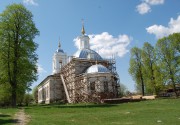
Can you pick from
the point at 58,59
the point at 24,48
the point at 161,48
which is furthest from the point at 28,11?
the point at 58,59

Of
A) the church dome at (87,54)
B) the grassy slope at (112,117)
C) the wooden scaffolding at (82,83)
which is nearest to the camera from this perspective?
the grassy slope at (112,117)

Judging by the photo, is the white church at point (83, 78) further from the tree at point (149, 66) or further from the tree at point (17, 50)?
the tree at point (17, 50)

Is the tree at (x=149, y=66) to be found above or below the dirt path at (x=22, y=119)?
above

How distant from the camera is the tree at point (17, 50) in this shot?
3178 cm

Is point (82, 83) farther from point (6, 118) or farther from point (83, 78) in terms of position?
point (6, 118)

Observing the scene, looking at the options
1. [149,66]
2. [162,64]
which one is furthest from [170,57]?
[149,66]

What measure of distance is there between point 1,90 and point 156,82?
24310 millimetres

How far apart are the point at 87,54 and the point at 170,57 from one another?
51.0 ft

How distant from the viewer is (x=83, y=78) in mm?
43188

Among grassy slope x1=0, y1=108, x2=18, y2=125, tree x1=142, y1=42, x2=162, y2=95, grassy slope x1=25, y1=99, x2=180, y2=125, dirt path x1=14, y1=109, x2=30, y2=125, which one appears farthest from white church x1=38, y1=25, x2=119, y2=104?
dirt path x1=14, y1=109, x2=30, y2=125

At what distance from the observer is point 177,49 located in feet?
138

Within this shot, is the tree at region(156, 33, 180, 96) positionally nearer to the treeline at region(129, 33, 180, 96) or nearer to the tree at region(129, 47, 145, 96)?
the treeline at region(129, 33, 180, 96)

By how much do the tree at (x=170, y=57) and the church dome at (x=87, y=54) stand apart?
39.2 ft

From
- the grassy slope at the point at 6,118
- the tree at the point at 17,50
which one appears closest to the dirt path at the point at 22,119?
the grassy slope at the point at 6,118
